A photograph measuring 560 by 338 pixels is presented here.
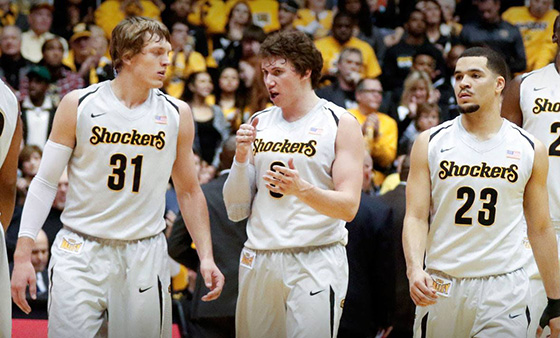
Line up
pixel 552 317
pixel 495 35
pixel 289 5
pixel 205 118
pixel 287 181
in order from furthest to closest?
1. pixel 289 5
2. pixel 495 35
3. pixel 205 118
4. pixel 552 317
5. pixel 287 181

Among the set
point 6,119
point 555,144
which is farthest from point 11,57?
point 555,144

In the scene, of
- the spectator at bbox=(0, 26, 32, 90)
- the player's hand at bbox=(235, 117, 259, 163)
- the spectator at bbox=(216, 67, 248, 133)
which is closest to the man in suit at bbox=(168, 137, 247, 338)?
the player's hand at bbox=(235, 117, 259, 163)

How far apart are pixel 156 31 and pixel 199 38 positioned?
7.15 metres

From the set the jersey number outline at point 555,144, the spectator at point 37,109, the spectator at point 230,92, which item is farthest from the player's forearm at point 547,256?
the spectator at point 37,109

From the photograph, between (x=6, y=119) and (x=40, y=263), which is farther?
(x=40, y=263)

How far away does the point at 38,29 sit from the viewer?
12000 millimetres

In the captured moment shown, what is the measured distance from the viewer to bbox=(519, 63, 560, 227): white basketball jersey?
6254 millimetres

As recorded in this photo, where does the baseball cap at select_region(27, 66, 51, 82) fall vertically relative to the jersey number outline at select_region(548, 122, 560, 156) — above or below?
below

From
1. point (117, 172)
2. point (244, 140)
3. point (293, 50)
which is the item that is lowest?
point (117, 172)

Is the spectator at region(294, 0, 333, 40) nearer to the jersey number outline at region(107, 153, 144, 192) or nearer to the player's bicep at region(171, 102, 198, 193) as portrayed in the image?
the player's bicep at region(171, 102, 198, 193)

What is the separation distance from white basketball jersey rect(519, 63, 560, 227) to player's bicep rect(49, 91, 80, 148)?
3.08 m

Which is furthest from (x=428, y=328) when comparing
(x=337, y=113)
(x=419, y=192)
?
(x=337, y=113)

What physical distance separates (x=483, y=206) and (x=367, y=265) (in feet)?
6.73

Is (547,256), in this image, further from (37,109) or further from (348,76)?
(37,109)
